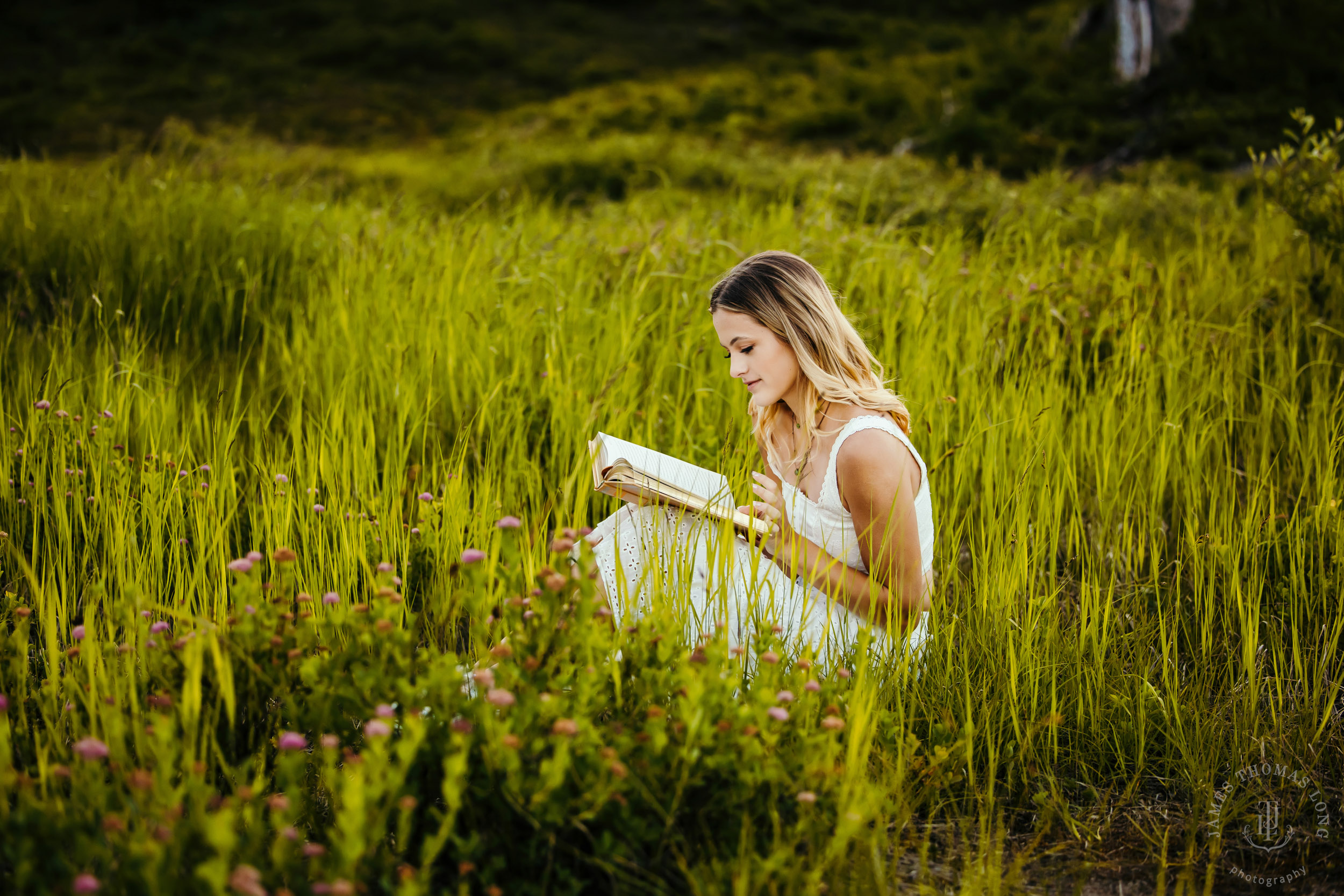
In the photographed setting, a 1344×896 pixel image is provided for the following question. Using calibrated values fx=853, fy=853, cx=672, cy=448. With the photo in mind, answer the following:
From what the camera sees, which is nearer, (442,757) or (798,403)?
(442,757)

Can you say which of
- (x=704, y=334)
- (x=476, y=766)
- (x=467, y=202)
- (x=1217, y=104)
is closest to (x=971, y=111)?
(x=1217, y=104)

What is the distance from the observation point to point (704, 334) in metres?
3.49

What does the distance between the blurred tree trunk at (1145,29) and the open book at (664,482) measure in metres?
10.5

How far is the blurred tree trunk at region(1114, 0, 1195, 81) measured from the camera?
32.5 feet

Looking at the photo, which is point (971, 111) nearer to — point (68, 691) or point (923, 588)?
point (923, 588)

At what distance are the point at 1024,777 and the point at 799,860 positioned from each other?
2.52ft

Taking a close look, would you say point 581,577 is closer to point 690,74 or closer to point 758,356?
point 758,356

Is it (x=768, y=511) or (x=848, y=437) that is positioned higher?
(x=848, y=437)

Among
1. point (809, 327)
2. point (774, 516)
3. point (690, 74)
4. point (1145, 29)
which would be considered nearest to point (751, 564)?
point (774, 516)

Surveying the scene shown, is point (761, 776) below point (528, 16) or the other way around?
below

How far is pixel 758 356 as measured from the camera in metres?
2.25

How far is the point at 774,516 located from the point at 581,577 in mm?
923

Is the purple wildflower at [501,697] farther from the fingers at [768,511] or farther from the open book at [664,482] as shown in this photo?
the fingers at [768,511]

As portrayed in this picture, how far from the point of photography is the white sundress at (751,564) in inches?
77.1
